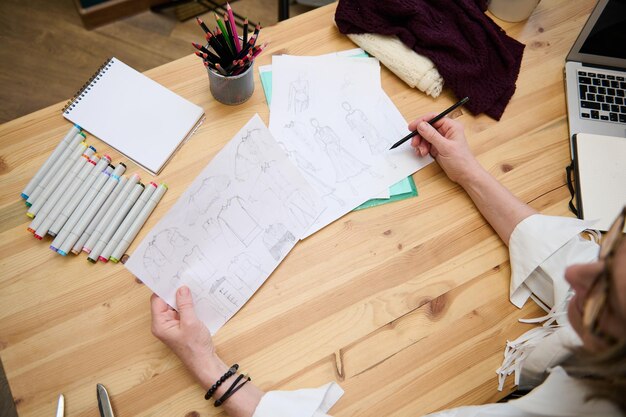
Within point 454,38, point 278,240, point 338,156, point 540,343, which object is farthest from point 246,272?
point 454,38

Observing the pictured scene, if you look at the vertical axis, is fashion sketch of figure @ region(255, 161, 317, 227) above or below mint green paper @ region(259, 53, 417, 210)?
above

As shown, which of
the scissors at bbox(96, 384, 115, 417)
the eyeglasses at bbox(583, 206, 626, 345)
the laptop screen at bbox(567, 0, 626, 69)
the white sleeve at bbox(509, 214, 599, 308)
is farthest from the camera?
the laptop screen at bbox(567, 0, 626, 69)

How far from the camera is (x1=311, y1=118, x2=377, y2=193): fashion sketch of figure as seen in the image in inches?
37.5

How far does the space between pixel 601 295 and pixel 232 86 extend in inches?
27.5

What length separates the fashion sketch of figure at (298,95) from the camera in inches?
39.4

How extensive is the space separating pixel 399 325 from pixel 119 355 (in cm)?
47

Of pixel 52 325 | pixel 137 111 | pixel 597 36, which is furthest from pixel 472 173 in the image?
pixel 52 325

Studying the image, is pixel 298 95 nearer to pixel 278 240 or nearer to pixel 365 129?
pixel 365 129

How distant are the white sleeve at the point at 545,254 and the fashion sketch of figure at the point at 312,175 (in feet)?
1.10

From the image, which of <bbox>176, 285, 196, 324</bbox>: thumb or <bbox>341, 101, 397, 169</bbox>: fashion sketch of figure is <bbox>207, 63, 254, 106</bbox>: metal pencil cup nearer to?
<bbox>341, 101, 397, 169</bbox>: fashion sketch of figure

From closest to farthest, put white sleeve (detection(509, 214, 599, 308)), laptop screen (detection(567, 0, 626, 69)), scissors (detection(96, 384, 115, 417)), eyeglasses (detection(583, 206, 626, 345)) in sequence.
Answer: eyeglasses (detection(583, 206, 626, 345)) < scissors (detection(96, 384, 115, 417)) < white sleeve (detection(509, 214, 599, 308)) < laptop screen (detection(567, 0, 626, 69))

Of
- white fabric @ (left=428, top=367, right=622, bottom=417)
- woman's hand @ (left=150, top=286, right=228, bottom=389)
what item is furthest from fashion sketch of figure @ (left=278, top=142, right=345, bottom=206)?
white fabric @ (left=428, top=367, right=622, bottom=417)

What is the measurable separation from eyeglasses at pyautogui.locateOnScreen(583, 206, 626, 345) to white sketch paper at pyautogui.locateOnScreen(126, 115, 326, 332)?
0.46 metres

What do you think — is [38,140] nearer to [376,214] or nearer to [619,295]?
[376,214]
